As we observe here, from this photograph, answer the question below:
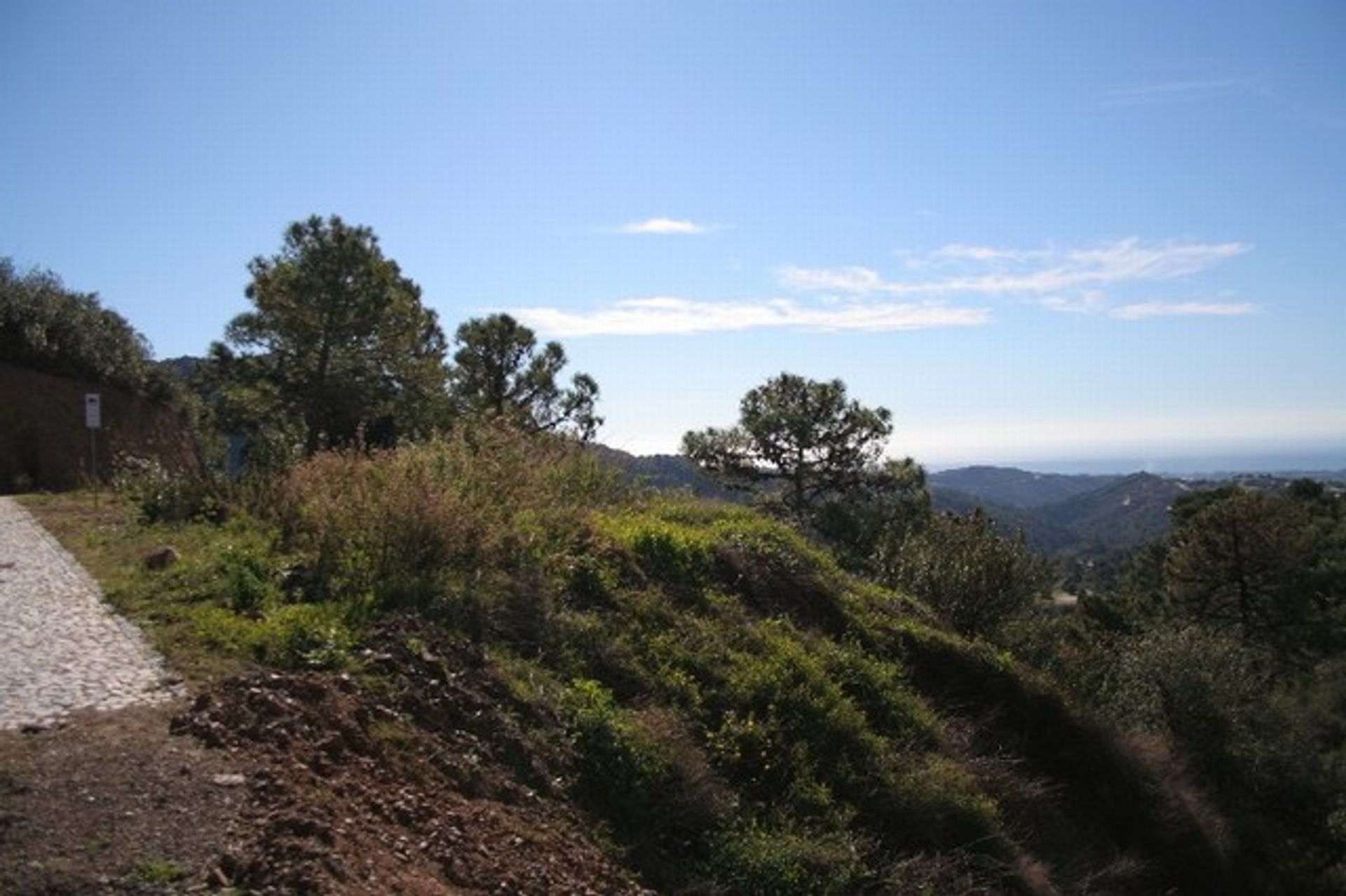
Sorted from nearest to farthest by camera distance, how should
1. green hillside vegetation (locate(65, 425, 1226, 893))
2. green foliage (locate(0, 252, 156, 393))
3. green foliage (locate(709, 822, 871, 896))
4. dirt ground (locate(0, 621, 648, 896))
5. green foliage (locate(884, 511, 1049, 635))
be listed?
dirt ground (locate(0, 621, 648, 896)), green foliage (locate(709, 822, 871, 896)), green hillside vegetation (locate(65, 425, 1226, 893)), green foliage (locate(884, 511, 1049, 635)), green foliage (locate(0, 252, 156, 393))

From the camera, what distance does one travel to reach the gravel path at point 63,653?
17.6 feet

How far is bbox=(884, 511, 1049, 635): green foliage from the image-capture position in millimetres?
16531

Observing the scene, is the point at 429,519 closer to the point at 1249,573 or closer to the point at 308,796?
the point at 308,796

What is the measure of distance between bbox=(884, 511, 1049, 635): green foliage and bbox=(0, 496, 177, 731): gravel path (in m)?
12.7

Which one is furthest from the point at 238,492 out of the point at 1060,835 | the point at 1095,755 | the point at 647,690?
the point at 1095,755

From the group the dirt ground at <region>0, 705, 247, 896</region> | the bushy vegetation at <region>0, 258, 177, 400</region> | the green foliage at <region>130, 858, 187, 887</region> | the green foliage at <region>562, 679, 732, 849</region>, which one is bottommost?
the green foliage at <region>562, 679, 732, 849</region>

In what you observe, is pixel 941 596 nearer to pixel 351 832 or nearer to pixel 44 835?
pixel 351 832

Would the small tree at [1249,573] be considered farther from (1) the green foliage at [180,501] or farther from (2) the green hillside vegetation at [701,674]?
(1) the green foliage at [180,501]

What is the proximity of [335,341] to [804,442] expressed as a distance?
17614mm

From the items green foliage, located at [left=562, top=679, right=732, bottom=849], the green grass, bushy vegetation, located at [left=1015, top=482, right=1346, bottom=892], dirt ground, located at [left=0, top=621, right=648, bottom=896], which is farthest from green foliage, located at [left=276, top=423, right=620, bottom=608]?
bushy vegetation, located at [left=1015, top=482, right=1346, bottom=892]

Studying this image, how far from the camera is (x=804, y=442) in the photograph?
35.4m

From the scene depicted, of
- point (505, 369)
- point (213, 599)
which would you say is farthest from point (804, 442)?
point (213, 599)

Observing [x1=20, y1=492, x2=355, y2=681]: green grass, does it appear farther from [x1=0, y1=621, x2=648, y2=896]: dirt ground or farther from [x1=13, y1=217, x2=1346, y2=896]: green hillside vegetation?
[x1=0, y1=621, x2=648, y2=896]: dirt ground

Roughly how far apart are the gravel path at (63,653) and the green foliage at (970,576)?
41.6ft
